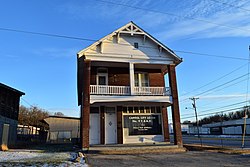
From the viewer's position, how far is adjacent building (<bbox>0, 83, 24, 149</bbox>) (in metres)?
20.0

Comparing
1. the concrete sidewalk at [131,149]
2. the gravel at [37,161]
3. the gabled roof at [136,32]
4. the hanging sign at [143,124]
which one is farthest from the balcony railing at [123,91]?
the gravel at [37,161]

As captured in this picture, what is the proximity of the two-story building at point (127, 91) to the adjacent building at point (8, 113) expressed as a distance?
7613 mm

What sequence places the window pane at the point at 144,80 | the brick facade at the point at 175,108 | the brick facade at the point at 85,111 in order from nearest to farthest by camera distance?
the brick facade at the point at 85,111 → the brick facade at the point at 175,108 → the window pane at the point at 144,80

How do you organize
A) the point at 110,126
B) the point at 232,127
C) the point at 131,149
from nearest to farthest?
the point at 131,149 < the point at 110,126 < the point at 232,127

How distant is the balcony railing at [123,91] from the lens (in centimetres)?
1703

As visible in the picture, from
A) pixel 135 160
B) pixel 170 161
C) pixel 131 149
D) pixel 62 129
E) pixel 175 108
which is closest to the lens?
pixel 170 161

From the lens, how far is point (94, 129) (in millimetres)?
17906

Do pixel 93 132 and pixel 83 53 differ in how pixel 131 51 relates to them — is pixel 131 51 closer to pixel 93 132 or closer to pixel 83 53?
pixel 83 53

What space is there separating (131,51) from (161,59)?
247cm

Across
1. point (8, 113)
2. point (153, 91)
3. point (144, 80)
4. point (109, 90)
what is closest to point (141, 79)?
point (144, 80)

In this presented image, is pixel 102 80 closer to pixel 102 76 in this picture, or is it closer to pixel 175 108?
pixel 102 76

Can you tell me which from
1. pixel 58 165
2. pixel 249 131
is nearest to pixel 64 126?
pixel 58 165

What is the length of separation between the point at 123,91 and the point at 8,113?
1176cm

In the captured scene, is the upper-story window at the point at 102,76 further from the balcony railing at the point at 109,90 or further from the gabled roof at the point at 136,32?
the gabled roof at the point at 136,32
